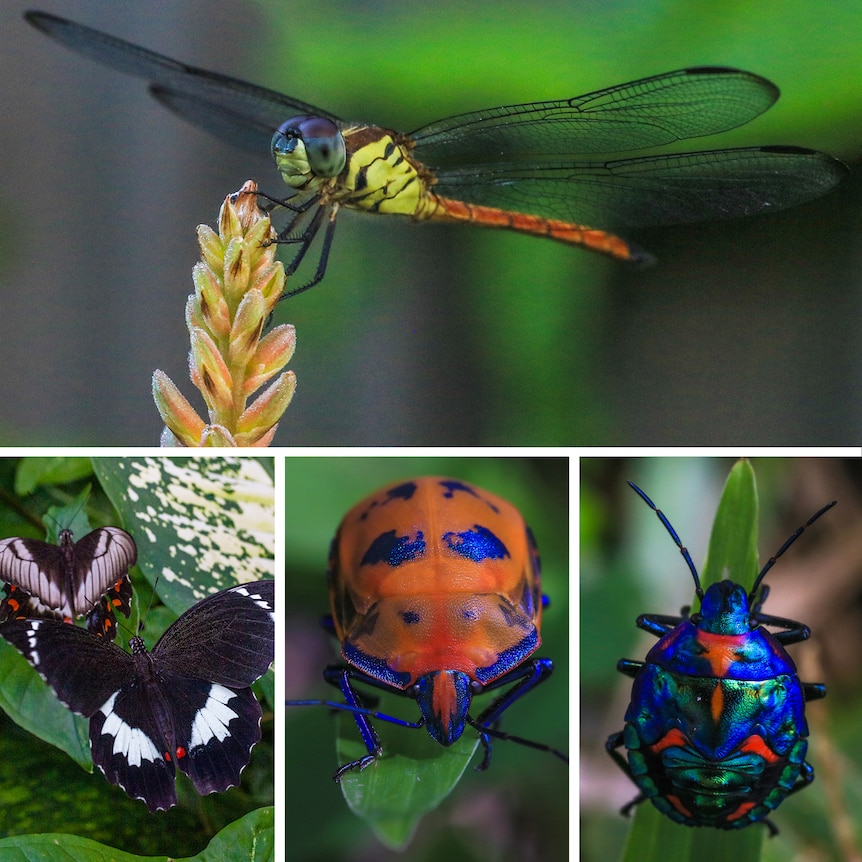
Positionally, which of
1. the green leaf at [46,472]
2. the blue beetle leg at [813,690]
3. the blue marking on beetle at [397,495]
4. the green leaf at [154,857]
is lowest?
the green leaf at [154,857]

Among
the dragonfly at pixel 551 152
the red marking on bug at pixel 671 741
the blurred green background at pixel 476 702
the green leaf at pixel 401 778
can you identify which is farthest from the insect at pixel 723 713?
the dragonfly at pixel 551 152

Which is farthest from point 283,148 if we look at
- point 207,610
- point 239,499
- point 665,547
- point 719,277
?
point 719,277

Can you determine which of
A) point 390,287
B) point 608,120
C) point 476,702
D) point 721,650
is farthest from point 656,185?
point 476,702

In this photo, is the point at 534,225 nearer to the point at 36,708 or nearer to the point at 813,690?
the point at 813,690

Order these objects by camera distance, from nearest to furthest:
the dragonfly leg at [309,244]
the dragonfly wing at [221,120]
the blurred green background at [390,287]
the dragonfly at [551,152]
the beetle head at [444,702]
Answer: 1. the beetle head at [444,702]
2. the dragonfly leg at [309,244]
3. the dragonfly at [551,152]
4. the dragonfly wing at [221,120]
5. the blurred green background at [390,287]

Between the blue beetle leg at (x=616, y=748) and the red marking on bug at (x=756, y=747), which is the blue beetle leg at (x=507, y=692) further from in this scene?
the red marking on bug at (x=756, y=747)

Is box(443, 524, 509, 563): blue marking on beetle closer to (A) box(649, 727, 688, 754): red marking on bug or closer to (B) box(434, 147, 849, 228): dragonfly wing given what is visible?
(A) box(649, 727, 688, 754): red marking on bug
